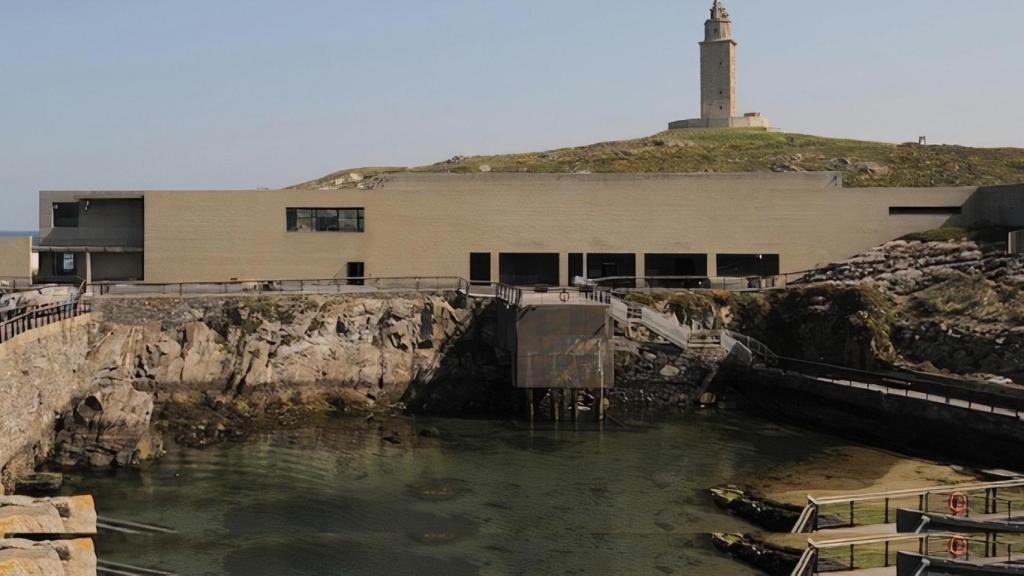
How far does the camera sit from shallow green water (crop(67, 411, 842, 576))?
2848cm

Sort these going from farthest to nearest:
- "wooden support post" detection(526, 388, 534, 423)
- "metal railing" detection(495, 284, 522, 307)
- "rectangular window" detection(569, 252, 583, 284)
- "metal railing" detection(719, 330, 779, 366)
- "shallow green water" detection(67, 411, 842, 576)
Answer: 1. "rectangular window" detection(569, 252, 583, 284)
2. "metal railing" detection(719, 330, 779, 366)
3. "metal railing" detection(495, 284, 522, 307)
4. "wooden support post" detection(526, 388, 534, 423)
5. "shallow green water" detection(67, 411, 842, 576)

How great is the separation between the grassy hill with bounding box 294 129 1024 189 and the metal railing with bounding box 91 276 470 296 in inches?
1178

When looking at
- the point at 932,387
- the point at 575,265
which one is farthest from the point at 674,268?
the point at 932,387

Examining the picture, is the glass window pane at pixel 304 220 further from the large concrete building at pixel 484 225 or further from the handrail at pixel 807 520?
the handrail at pixel 807 520

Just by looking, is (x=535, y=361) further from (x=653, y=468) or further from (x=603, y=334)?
(x=653, y=468)

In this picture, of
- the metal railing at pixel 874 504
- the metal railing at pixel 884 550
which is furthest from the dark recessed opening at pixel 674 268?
the metal railing at pixel 884 550

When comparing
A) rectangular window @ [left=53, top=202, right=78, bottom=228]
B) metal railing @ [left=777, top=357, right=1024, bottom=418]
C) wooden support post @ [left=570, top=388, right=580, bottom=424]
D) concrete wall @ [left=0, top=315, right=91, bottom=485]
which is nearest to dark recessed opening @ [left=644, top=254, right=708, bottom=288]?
metal railing @ [left=777, top=357, right=1024, bottom=418]

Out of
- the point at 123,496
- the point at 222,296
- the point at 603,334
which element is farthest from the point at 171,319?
the point at 603,334

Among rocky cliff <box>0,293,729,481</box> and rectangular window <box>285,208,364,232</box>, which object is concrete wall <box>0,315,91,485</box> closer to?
rocky cliff <box>0,293,729,481</box>

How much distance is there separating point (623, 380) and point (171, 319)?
24083 millimetres

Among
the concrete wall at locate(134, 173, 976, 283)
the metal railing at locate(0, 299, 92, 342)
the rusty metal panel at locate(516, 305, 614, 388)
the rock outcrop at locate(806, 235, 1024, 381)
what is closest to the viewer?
the metal railing at locate(0, 299, 92, 342)

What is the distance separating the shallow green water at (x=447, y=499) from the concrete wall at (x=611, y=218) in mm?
16623

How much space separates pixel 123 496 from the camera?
3469 cm

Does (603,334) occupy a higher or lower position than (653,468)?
higher
